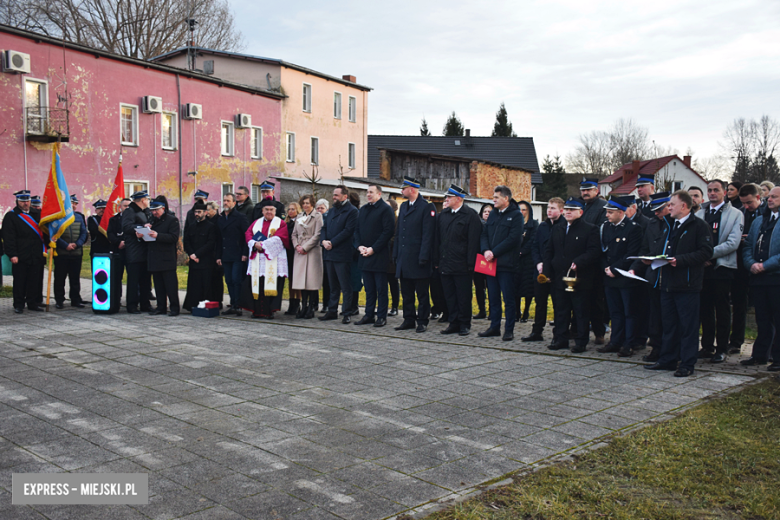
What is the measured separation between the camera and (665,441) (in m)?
4.86

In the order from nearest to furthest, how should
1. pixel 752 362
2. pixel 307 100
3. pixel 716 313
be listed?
pixel 752 362
pixel 716 313
pixel 307 100

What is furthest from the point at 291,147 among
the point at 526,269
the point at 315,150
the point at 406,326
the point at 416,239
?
the point at 526,269

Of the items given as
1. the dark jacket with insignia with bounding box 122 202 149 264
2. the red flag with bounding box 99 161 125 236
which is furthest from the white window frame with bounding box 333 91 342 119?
the dark jacket with insignia with bounding box 122 202 149 264

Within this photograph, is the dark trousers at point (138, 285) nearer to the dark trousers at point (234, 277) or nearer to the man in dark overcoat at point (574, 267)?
the dark trousers at point (234, 277)

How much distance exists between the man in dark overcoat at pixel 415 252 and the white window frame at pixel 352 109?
35.1m

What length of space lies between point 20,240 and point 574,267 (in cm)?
957

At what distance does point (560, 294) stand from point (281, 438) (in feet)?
15.9

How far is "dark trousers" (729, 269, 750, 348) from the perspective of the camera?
27.0 ft

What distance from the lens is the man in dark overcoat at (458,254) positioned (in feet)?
31.9

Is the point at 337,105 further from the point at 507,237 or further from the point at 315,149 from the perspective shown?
the point at 507,237

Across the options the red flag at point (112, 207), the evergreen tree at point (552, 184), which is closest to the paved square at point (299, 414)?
the red flag at point (112, 207)

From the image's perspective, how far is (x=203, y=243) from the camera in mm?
11766

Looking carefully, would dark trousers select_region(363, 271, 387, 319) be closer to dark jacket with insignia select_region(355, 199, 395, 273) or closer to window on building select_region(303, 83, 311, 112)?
dark jacket with insignia select_region(355, 199, 395, 273)

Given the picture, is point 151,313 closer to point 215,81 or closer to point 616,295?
point 616,295
